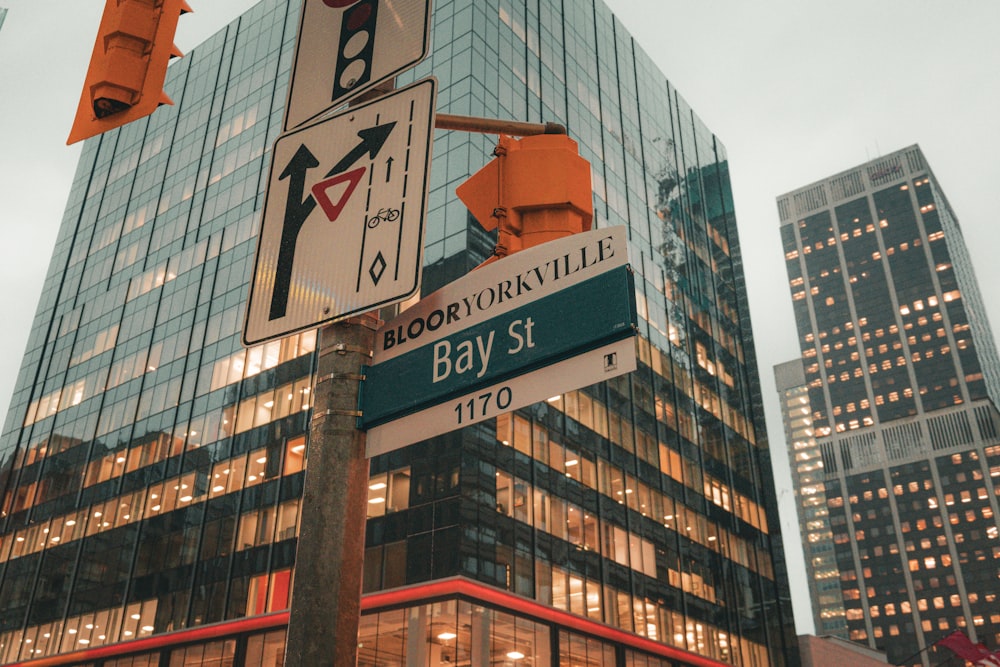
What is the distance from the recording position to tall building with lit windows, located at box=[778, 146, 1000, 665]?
14500cm

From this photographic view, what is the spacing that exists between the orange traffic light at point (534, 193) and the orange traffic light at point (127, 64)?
134cm

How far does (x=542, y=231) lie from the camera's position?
3734 mm

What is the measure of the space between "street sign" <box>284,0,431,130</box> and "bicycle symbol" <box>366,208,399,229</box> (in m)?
0.71

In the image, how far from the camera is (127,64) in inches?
134

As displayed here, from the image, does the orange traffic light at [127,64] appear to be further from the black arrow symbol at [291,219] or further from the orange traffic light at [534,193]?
the orange traffic light at [534,193]

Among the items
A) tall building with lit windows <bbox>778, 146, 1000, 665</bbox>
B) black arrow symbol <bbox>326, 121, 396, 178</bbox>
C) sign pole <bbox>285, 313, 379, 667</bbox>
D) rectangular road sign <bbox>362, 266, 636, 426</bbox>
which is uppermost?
tall building with lit windows <bbox>778, 146, 1000, 665</bbox>

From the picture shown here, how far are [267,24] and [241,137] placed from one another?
10810 mm

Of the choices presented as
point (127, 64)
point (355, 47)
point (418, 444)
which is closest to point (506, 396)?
point (355, 47)

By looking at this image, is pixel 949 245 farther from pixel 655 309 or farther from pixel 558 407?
pixel 558 407

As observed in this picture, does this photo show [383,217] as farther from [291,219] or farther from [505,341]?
[505,341]

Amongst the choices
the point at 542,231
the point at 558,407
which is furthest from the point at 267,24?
the point at 542,231

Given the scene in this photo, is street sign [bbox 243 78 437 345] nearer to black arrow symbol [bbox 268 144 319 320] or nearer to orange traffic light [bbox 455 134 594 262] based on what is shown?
black arrow symbol [bbox 268 144 319 320]

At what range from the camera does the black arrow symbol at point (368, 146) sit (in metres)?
3.63

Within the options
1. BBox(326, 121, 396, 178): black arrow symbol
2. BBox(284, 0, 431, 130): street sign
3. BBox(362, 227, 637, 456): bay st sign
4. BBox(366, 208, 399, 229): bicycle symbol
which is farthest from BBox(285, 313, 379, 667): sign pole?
BBox(284, 0, 431, 130): street sign
